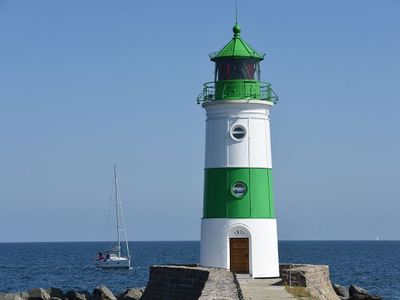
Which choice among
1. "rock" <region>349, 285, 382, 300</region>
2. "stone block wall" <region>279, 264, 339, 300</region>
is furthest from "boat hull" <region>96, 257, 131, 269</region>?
"stone block wall" <region>279, 264, 339, 300</region>

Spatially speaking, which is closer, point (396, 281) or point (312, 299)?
point (312, 299)

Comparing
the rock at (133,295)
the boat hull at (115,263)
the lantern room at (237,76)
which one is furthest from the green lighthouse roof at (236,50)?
the boat hull at (115,263)

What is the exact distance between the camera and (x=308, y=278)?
22531mm

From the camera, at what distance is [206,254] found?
23.8m

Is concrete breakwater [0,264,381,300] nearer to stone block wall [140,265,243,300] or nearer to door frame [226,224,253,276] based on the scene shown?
stone block wall [140,265,243,300]

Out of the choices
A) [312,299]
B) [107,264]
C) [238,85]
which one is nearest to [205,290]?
[312,299]

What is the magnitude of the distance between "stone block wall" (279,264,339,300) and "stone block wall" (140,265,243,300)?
1730mm

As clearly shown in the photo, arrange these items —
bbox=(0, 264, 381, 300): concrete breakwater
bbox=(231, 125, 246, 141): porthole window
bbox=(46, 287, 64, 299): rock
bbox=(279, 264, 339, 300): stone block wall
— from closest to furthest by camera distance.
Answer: bbox=(0, 264, 381, 300): concrete breakwater → bbox=(279, 264, 339, 300): stone block wall → bbox=(231, 125, 246, 141): porthole window → bbox=(46, 287, 64, 299): rock

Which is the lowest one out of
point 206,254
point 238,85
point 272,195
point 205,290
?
point 205,290

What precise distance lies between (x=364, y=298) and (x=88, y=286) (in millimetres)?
23191

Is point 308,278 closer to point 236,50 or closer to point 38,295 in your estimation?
point 236,50

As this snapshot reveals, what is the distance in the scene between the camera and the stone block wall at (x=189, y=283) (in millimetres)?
18219

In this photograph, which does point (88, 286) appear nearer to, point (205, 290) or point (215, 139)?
point (215, 139)

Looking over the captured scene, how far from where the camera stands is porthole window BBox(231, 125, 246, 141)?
77.2 ft
